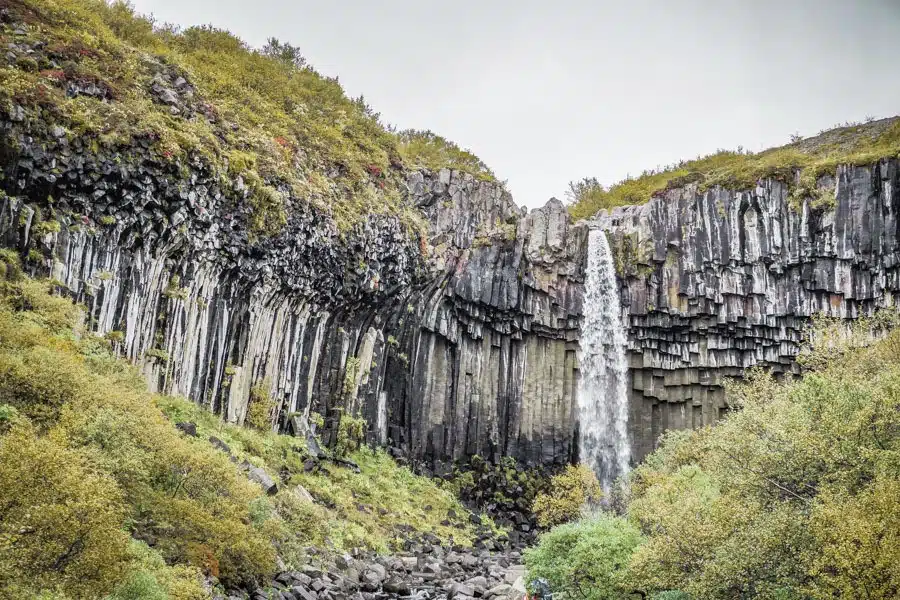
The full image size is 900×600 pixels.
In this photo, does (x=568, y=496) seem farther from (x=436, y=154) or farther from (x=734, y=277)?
(x=436, y=154)

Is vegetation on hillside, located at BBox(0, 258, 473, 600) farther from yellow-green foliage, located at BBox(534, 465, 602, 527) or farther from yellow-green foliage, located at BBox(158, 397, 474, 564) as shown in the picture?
yellow-green foliage, located at BBox(534, 465, 602, 527)

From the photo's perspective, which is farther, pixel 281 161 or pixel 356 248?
pixel 356 248

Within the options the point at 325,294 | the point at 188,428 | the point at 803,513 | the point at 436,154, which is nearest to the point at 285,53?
the point at 436,154

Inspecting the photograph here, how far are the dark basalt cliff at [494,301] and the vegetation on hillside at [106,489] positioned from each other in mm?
6097

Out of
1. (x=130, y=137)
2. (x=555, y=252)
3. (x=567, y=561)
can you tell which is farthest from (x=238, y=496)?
(x=555, y=252)

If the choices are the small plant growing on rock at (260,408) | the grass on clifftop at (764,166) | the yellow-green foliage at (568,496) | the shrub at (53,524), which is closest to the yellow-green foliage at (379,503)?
the small plant growing on rock at (260,408)

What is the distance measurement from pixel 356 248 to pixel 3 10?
18256mm

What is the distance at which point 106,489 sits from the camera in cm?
1148

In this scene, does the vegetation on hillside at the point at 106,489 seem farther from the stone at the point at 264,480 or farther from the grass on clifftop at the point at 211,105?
the grass on clifftop at the point at 211,105

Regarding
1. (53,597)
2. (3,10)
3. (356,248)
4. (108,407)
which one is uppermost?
(3,10)

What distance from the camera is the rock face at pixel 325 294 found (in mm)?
22188

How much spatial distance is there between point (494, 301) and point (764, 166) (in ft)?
69.0

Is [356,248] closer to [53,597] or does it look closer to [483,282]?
[483,282]

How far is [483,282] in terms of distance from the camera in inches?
1727
